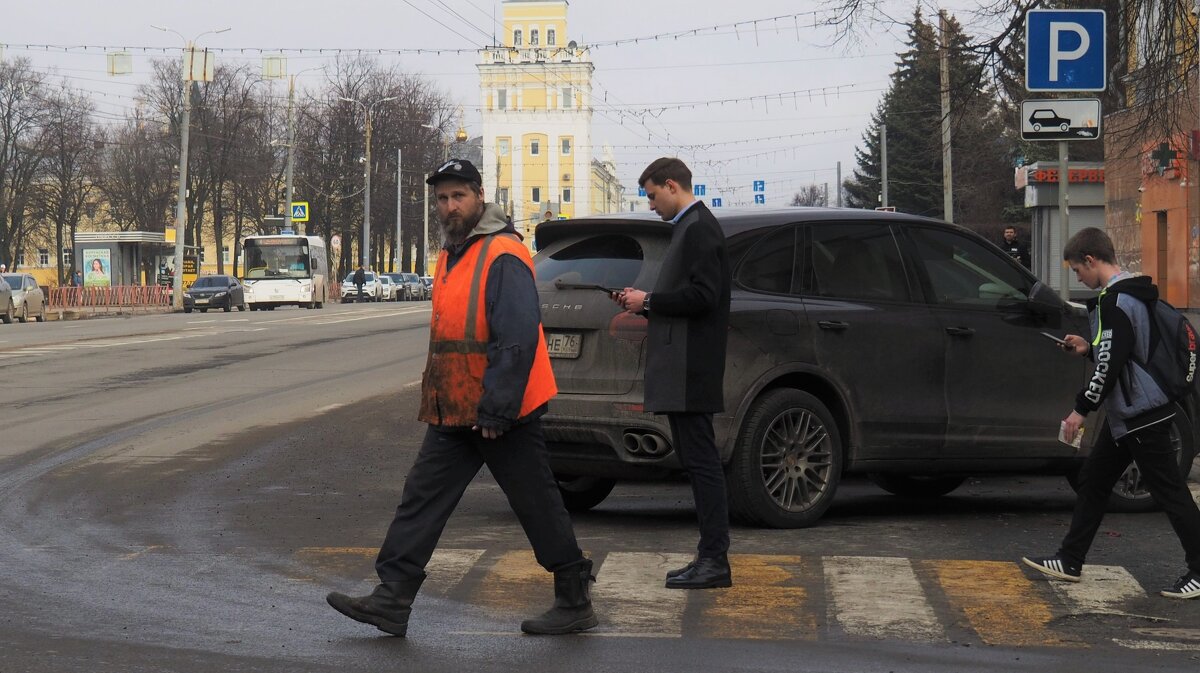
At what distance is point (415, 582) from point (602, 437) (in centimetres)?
241

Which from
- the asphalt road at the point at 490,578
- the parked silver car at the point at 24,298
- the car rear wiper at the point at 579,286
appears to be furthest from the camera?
the parked silver car at the point at 24,298

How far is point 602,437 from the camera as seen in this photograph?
8.40 m

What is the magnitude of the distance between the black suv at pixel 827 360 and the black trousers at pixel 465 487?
2.11 meters

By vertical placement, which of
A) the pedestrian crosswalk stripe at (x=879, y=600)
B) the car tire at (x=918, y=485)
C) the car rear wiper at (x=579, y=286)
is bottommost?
the car tire at (x=918, y=485)

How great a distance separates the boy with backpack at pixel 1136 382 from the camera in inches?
278

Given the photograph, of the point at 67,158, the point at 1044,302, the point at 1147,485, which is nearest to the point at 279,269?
the point at 67,158

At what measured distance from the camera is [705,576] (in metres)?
6.95

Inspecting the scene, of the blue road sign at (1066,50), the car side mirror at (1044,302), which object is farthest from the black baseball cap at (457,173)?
the blue road sign at (1066,50)

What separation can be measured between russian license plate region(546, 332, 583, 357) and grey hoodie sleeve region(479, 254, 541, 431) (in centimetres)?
241

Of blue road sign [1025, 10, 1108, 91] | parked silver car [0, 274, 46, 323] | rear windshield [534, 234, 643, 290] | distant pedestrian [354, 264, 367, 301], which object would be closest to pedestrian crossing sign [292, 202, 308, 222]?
distant pedestrian [354, 264, 367, 301]

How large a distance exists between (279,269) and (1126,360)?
2292 inches

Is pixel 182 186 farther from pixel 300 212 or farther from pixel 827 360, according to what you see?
pixel 827 360

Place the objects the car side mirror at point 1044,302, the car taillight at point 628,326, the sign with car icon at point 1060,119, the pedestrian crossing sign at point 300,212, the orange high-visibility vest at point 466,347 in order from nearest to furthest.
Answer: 1. the orange high-visibility vest at point 466,347
2. the car taillight at point 628,326
3. the car side mirror at point 1044,302
4. the sign with car icon at point 1060,119
5. the pedestrian crossing sign at point 300,212

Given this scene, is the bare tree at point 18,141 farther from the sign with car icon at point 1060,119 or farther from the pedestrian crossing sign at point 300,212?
the sign with car icon at point 1060,119
